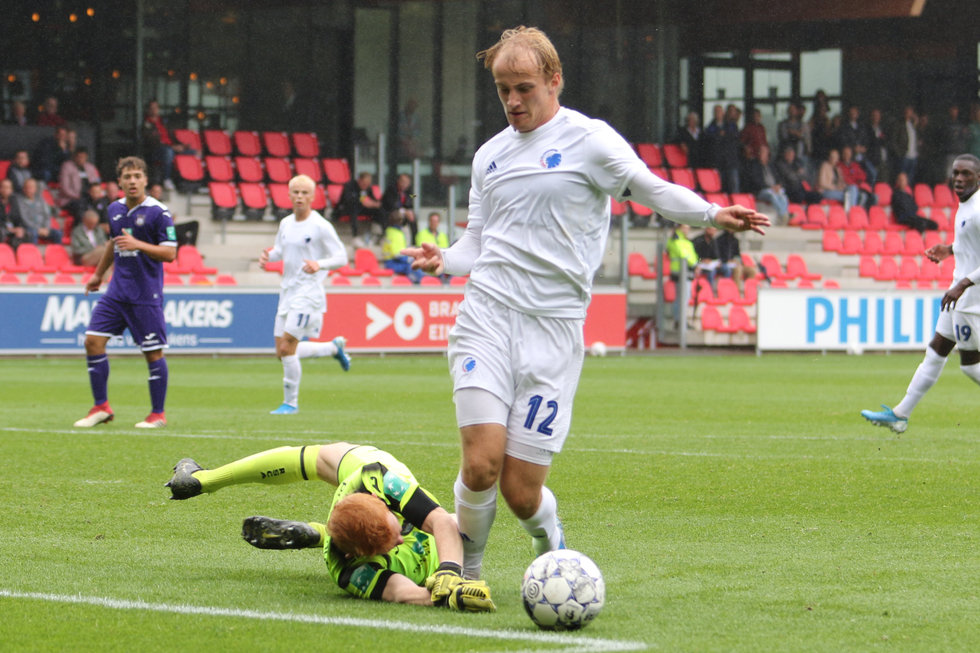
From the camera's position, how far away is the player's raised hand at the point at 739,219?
190 inches

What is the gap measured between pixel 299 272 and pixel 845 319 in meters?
15.6

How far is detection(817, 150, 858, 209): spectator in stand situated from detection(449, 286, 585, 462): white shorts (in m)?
30.2

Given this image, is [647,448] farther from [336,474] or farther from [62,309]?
[62,309]

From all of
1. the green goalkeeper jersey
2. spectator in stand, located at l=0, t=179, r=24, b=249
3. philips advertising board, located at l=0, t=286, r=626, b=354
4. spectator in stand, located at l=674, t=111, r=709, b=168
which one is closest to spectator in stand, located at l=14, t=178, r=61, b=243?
spectator in stand, located at l=0, t=179, r=24, b=249

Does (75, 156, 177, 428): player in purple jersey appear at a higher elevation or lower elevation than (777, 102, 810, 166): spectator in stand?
lower

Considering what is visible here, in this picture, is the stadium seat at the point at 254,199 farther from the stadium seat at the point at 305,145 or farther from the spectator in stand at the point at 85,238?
the spectator in stand at the point at 85,238

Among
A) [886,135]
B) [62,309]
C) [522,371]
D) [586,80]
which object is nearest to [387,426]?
[522,371]

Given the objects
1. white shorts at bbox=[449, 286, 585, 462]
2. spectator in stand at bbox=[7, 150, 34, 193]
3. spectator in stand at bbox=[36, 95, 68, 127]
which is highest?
spectator in stand at bbox=[36, 95, 68, 127]

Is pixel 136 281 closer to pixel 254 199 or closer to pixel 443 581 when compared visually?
pixel 443 581

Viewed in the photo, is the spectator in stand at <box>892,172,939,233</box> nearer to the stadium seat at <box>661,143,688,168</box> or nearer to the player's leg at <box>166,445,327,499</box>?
the stadium seat at <box>661,143,688,168</box>

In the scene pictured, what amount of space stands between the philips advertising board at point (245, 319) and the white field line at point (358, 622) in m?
16.5

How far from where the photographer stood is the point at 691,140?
112 feet

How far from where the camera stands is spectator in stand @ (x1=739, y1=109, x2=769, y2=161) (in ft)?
110

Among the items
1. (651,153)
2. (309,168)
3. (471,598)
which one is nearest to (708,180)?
(651,153)
